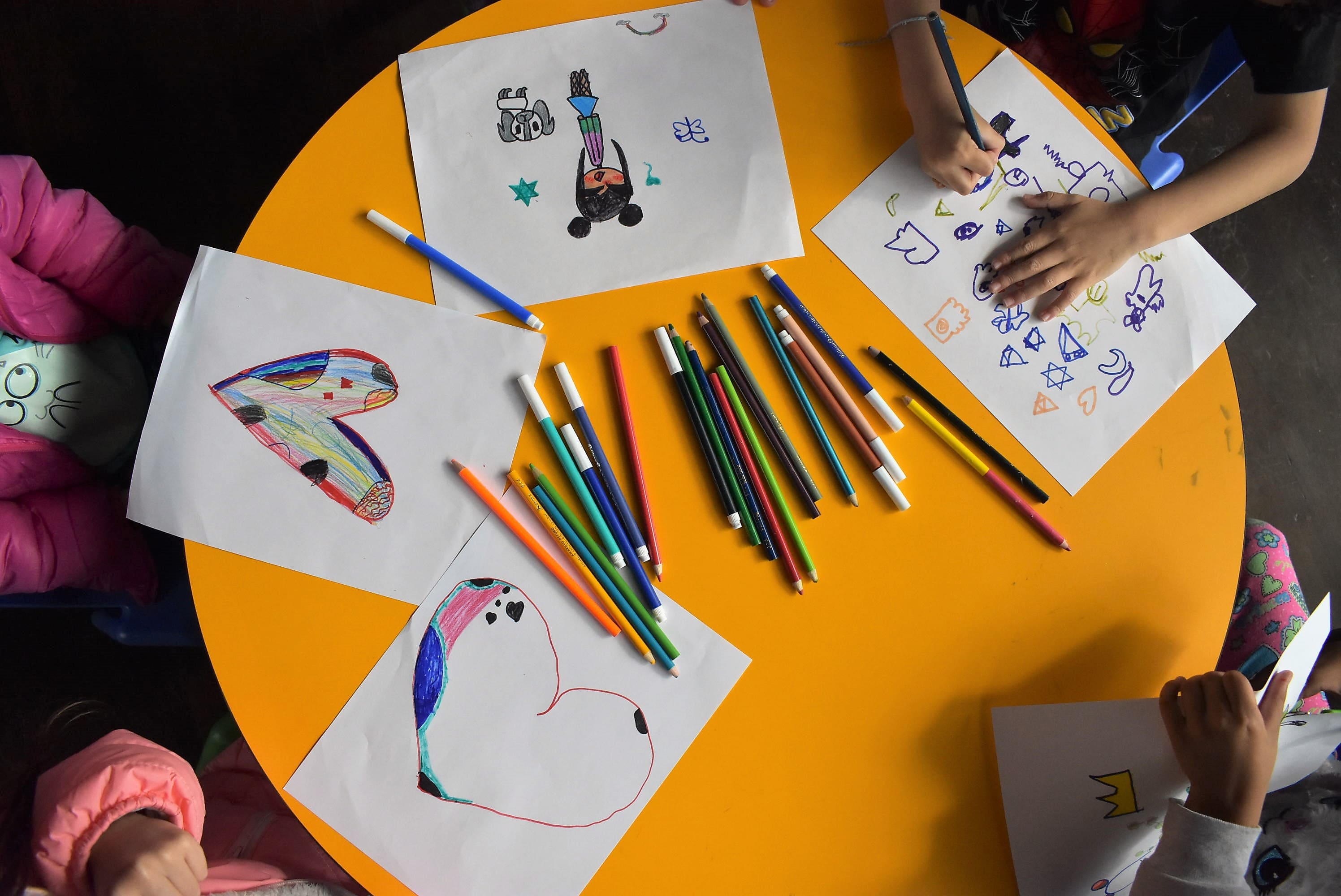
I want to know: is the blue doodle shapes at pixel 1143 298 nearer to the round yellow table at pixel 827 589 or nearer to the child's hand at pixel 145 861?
the round yellow table at pixel 827 589

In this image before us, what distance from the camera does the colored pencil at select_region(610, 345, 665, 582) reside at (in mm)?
711

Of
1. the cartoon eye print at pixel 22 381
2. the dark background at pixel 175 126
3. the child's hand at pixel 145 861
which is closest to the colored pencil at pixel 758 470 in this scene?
the child's hand at pixel 145 861

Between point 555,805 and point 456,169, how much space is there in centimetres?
59

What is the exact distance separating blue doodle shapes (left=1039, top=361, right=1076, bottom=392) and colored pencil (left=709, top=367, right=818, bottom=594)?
0.29 m

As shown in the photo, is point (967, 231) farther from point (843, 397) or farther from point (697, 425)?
point (697, 425)

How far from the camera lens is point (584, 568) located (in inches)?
27.6

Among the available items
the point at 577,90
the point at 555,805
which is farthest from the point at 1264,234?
the point at 555,805

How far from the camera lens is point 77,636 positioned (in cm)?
123

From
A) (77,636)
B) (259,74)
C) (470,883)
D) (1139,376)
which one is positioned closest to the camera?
(470,883)

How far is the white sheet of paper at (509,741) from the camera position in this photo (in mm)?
666

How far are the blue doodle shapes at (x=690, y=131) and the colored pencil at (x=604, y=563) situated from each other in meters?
0.36

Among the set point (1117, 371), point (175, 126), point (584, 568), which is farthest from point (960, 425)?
point (175, 126)

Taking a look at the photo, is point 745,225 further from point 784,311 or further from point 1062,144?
point 1062,144

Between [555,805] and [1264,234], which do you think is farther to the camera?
[1264,234]
